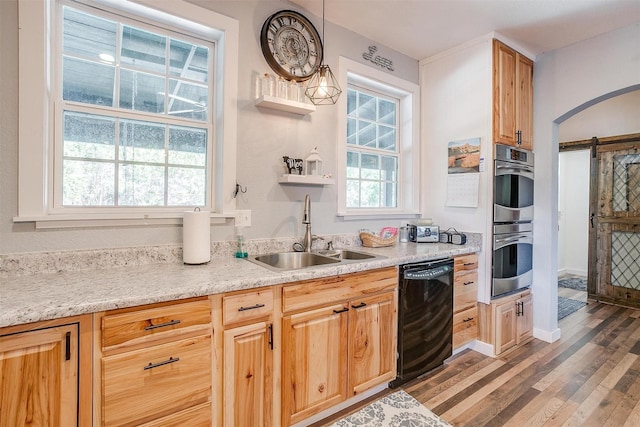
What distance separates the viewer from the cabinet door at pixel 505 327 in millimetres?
2750

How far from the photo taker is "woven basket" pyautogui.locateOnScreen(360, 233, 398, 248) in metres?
2.67

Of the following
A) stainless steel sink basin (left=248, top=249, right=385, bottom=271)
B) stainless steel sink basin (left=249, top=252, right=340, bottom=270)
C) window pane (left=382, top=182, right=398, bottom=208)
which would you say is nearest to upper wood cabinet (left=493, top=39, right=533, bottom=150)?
window pane (left=382, top=182, right=398, bottom=208)

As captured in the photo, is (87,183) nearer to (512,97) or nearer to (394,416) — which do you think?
(394,416)

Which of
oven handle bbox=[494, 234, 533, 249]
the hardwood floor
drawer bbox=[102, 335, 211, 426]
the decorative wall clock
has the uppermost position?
the decorative wall clock

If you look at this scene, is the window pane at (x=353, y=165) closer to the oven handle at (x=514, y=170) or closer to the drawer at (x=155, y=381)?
the oven handle at (x=514, y=170)

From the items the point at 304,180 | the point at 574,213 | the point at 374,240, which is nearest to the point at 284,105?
the point at 304,180

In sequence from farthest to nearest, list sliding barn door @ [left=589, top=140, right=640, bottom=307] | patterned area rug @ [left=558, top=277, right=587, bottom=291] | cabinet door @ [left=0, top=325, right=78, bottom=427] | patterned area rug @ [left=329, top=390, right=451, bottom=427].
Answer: patterned area rug @ [left=558, top=277, right=587, bottom=291], sliding barn door @ [left=589, top=140, right=640, bottom=307], patterned area rug @ [left=329, top=390, right=451, bottom=427], cabinet door @ [left=0, top=325, right=78, bottom=427]

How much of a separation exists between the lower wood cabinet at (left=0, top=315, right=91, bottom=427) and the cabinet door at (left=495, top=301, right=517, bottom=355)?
9.34 ft

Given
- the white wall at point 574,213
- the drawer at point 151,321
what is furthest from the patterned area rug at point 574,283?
the drawer at point 151,321

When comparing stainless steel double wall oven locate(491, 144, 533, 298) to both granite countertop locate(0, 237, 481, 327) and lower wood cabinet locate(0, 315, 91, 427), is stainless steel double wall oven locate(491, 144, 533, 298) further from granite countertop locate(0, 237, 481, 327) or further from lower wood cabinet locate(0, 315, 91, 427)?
lower wood cabinet locate(0, 315, 91, 427)

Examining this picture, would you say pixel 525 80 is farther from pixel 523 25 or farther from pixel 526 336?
pixel 526 336

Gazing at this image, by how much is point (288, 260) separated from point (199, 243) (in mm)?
675

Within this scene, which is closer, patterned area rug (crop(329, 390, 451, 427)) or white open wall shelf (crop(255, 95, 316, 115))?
patterned area rug (crop(329, 390, 451, 427))

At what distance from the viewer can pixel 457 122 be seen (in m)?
2.98
